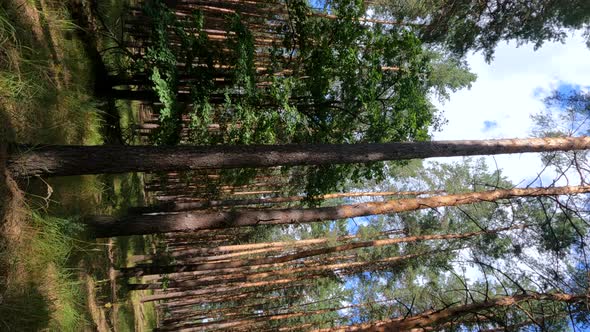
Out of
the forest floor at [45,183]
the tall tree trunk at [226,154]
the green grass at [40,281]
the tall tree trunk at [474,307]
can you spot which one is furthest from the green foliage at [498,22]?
the green grass at [40,281]

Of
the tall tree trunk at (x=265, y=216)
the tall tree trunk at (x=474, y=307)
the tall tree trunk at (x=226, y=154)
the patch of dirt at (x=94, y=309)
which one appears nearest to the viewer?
the tall tree trunk at (x=226, y=154)

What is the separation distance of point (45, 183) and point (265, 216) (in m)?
3.15

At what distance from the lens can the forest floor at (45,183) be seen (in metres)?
4.84

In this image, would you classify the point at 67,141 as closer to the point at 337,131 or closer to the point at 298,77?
the point at 298,77

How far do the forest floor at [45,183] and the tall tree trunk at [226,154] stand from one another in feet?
1.09

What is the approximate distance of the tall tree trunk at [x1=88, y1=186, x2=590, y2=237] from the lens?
5.99 m

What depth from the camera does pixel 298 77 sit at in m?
8.48

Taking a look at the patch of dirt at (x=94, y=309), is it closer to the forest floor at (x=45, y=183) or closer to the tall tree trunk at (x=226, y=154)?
the forest floor at (x=45, y=183)

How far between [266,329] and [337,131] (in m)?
14.4

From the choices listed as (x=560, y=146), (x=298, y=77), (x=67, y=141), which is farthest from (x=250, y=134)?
(x=560, y=146)

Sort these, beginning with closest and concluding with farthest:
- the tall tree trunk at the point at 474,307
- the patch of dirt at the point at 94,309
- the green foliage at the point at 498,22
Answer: the tall tree trunk at the point at 474,307, the patch of dirt at the point at 94,309, the green foliage at the point at 498,22

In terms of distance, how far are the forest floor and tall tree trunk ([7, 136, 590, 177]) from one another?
1.09ft

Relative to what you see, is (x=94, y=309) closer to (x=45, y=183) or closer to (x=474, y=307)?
(x=45, y=183)

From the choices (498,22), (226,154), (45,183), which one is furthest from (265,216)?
(498,22)
